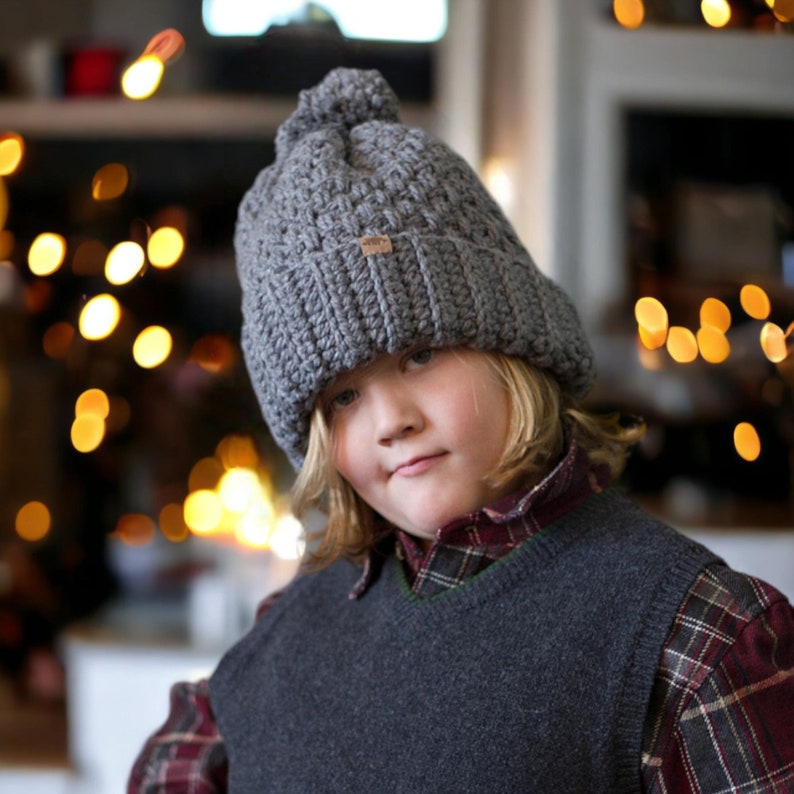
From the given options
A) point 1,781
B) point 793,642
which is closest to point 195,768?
point 793,642

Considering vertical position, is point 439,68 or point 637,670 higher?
point 439,68

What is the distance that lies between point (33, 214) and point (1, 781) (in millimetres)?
938

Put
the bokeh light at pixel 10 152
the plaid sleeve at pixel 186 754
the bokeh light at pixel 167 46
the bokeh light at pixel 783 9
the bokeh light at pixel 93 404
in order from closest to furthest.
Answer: the plaid sleeve at pixel 186 754
the bokeh light at pixel 783 9
the bokeh light at pixel 167 46
the bokeh light at pixel 10 152
the bokeh light at pixel 93 404

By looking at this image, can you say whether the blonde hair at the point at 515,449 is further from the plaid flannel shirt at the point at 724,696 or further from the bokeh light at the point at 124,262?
the bokeh light at the point at 124,262

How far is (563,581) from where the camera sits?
66cm

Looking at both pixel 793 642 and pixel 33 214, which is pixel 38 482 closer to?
pixel 33 214

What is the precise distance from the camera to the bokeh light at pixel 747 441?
1520mm

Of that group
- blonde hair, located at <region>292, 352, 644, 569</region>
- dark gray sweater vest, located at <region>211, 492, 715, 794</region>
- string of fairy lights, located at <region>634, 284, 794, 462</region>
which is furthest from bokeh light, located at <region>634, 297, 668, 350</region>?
dark gray sweater vest, located at <region>211, 492, 715, 794</region>

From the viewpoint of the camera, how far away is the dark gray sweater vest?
2.03 feet

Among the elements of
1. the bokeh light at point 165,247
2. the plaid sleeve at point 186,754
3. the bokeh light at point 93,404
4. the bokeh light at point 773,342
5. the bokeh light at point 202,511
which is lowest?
the bokeh light at point 202,511

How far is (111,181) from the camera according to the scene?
1781 millimetres

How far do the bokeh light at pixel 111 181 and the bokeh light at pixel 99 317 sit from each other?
0.57 feet

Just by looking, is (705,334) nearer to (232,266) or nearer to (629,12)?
(629,12)

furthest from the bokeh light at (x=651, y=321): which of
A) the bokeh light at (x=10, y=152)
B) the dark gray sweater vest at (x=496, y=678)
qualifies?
the bokeh light at (x=10, y=152)
